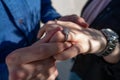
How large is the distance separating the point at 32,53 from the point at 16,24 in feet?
1.16

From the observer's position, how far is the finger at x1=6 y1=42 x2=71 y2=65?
0.78 meters

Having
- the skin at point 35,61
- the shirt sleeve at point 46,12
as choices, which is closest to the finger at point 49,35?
the skin at point 35,61

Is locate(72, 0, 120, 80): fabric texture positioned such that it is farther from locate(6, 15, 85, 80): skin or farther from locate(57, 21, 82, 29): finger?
locate(6, 15, 85, 80): skin

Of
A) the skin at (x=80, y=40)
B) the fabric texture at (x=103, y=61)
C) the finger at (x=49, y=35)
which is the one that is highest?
the finger at (x=49, y=35)

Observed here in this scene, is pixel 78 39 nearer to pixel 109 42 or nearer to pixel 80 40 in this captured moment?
pixel 80 40

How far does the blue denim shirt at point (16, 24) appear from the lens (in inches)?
42.6

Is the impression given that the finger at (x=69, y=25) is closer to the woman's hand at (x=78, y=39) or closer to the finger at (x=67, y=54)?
the woman's hand at (x=78, y=39)

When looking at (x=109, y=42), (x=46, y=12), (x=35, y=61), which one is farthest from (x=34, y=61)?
(x=46, y=12)

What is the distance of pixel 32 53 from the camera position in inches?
30.8

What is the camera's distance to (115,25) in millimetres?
1157

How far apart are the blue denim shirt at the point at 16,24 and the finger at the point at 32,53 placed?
308mm

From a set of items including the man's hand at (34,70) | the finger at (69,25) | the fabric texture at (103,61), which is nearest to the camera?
the man's hand at (34,70)

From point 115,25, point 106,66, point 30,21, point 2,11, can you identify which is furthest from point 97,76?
point 2,11

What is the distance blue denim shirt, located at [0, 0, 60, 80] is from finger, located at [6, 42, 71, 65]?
308 mm
